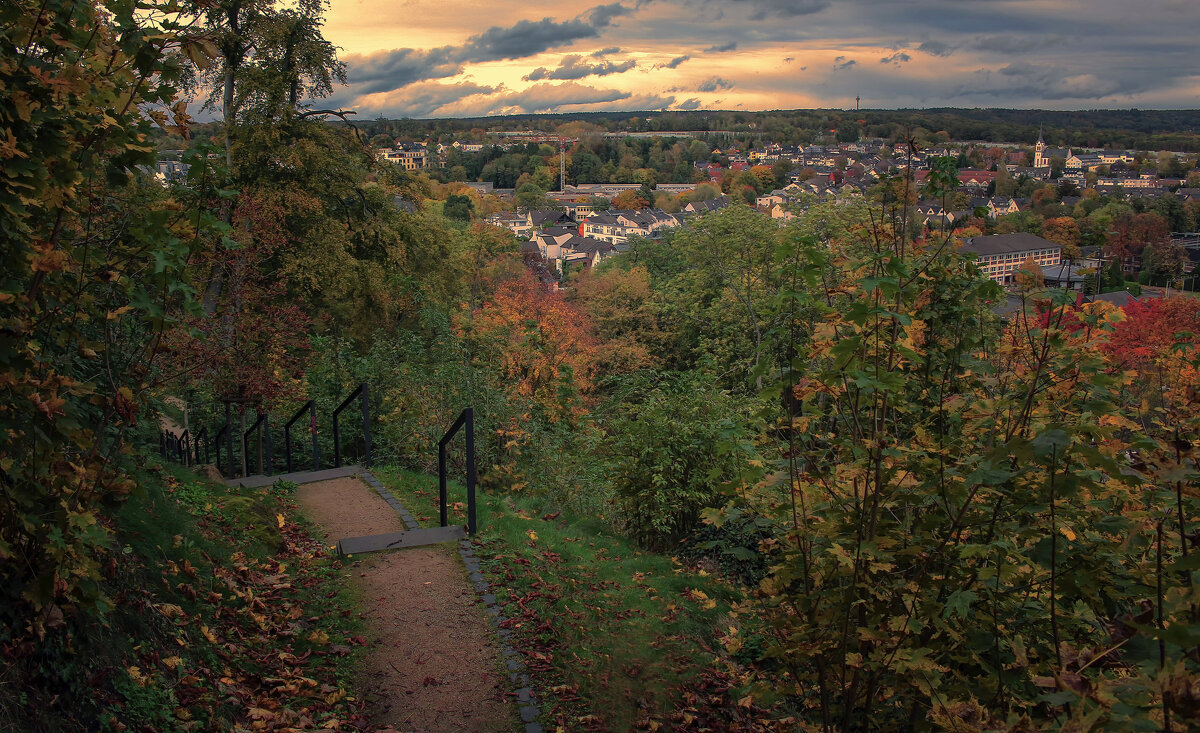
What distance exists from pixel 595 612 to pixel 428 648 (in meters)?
1.41

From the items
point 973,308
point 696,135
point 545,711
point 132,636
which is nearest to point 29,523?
point 132,636

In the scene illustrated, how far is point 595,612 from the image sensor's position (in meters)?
6.21

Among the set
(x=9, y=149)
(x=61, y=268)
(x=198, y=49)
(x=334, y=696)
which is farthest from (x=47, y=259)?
(x=334, y=696)

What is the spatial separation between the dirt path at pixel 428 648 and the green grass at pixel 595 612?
278 millimetres

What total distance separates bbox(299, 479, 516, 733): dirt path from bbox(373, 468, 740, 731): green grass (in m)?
0.28

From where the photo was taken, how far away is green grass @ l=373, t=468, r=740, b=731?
506cm

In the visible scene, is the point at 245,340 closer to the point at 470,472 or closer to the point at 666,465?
the point at 470,472

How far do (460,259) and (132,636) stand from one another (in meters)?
24.1

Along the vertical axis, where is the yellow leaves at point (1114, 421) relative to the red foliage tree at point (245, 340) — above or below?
above

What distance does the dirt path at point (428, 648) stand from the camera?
15.1 ft

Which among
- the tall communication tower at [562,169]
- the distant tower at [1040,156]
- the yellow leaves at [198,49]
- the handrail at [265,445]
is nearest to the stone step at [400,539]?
the handrail at [265,445]

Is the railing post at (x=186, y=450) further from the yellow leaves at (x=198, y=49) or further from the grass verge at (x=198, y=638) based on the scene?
the yellow leaves at (x=198, y=49)

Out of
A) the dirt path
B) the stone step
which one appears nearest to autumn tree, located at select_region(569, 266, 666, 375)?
the stone step

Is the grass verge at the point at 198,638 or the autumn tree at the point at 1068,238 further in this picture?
the autumn tree at the point at 1068,238
